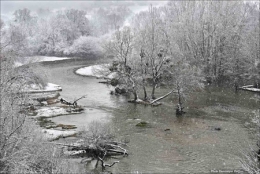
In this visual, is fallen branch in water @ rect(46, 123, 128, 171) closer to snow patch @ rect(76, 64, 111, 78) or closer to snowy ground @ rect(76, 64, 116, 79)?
snowy ground @ rect(76, 64, 116, 79)

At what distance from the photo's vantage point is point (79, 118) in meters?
33.8

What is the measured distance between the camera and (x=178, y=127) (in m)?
30.6

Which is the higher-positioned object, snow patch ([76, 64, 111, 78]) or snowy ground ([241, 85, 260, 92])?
snow patch ([76, 64, 111, 78])

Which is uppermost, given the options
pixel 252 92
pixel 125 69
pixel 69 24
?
pixel 69 24

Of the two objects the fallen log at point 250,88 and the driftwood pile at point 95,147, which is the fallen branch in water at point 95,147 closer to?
the driftwood pile at point 95,147

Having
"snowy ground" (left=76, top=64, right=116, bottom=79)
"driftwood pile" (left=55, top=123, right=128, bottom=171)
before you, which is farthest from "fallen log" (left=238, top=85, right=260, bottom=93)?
"driftwood pile" (left=55, top=123, right=128, bottom=171)

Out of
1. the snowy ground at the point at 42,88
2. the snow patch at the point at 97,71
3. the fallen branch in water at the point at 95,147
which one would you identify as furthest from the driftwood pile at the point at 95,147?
the snow patch at the point at 97,71

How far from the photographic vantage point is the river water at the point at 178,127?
22.6 metres

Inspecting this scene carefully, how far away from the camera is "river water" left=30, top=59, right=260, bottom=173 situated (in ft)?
74.0

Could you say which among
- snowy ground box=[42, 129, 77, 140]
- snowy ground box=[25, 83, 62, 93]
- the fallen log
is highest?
snowy ground box=[25, 83, 62, 93]

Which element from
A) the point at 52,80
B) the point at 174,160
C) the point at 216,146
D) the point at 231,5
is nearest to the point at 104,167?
the point at 174,160

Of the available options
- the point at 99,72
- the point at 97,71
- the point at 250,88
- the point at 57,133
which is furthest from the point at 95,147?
the point at 97,71

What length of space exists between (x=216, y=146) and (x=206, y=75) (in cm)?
2991

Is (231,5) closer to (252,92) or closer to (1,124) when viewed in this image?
(252,92)
